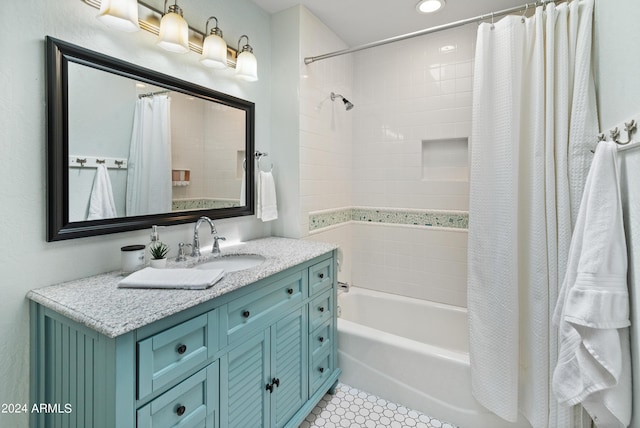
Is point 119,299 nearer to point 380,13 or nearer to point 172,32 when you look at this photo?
point 172,32

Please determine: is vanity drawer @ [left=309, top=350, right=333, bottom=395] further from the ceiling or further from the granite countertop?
the ceiling

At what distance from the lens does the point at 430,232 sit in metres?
2.46

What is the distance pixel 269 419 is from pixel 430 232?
173 centimetres

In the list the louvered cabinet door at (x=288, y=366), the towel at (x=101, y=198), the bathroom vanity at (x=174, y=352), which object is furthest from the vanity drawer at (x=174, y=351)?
the towel at (x=101, y=198)

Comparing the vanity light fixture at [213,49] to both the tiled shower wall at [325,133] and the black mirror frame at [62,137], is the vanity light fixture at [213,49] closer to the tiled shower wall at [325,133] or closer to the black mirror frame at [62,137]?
the black mirror frame at [62,137]

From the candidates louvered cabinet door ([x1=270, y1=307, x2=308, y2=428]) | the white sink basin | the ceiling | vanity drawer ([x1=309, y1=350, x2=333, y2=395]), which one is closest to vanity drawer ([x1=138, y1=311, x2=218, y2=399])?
louvered cabinet door ([x1=270, y1=307, x2=308, y2=428])

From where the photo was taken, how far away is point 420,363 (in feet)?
5.74

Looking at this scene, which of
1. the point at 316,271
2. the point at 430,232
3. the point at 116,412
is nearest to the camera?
the point at 116,412

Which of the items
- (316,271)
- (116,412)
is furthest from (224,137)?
(116,412)

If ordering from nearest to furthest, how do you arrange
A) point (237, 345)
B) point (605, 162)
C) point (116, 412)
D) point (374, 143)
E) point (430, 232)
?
1. point (116, 412)
2. point (605, 162)
3. point (237, 345)
4. point (430, 232)
5. point (374, 143)

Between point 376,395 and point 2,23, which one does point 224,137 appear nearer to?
point 2,23

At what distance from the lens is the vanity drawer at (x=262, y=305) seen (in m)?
1.18

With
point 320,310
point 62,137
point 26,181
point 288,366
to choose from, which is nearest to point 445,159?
point 320,310

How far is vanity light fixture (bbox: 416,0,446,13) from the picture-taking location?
1967 mm
